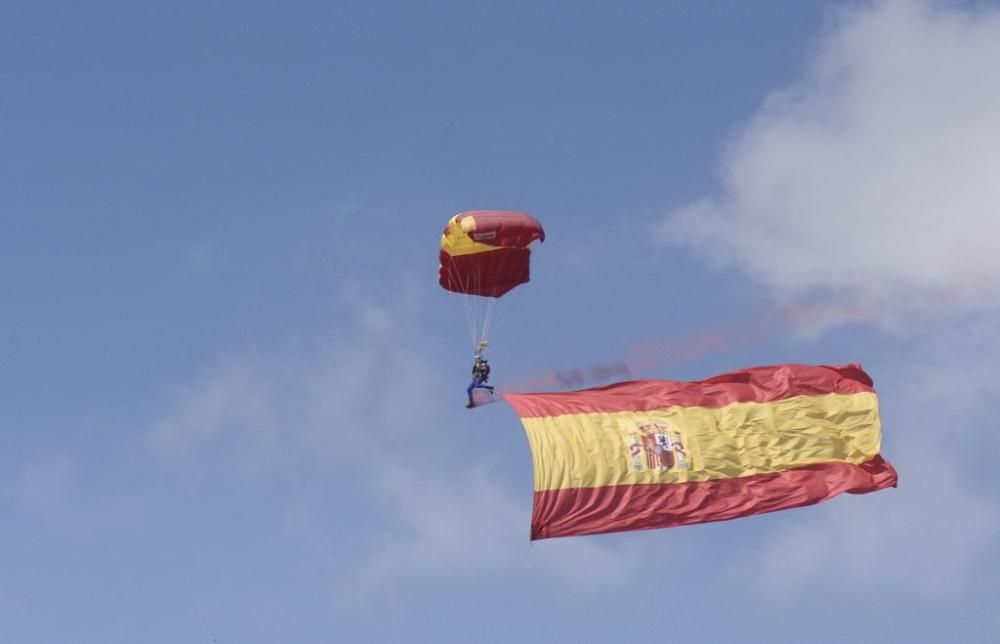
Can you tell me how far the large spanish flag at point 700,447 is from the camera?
3341 centimetres

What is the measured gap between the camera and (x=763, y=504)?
115ft

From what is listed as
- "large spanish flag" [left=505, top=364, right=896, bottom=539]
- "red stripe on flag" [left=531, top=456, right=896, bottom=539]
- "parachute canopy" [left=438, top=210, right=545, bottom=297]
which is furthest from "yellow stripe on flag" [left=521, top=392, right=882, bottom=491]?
"parachute canopy" [left=438, top=210, right=545, bottom=297]

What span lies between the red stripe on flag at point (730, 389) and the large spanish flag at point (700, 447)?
0.02 metres

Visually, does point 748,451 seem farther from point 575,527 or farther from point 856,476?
point 575,527

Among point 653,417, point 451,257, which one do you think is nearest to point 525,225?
point 451,257

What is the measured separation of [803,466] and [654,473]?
10.7 feet

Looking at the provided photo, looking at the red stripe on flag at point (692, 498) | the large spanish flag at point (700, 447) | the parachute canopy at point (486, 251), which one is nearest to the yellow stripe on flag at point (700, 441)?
the large spanish flag at point (700, 447)

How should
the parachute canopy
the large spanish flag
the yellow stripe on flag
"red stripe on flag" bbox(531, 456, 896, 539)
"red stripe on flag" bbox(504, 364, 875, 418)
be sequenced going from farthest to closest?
1. the parachute canopy
2. "red stripe on flag" bbox(504, 364, 875, 418)
3. the yellow stripe on flag
4. the large spanish flag
5. "red stripe on flag" bbox(531, 456, 896, 539)

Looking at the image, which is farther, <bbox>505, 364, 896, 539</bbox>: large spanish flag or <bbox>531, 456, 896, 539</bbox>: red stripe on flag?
<bbox>505, 364, 896, 539</bbox>: large spanish flag

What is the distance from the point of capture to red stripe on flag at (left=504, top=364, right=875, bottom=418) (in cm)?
3594

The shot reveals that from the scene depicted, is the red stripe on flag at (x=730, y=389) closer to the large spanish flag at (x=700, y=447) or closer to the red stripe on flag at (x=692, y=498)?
the large spanish flag at (x=700, y=447)

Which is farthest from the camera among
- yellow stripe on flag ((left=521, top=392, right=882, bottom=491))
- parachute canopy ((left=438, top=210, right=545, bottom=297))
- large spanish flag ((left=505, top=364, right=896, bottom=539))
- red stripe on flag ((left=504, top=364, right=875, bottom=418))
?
parachute canopy ((left=438, top=210, right=545, bottom=297))

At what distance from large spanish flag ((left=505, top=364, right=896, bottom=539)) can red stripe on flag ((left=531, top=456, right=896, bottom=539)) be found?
19mm

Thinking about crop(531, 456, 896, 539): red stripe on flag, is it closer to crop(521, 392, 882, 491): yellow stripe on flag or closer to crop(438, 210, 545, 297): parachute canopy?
crop(521, 392, 882, 491): yellow stripe on flag
